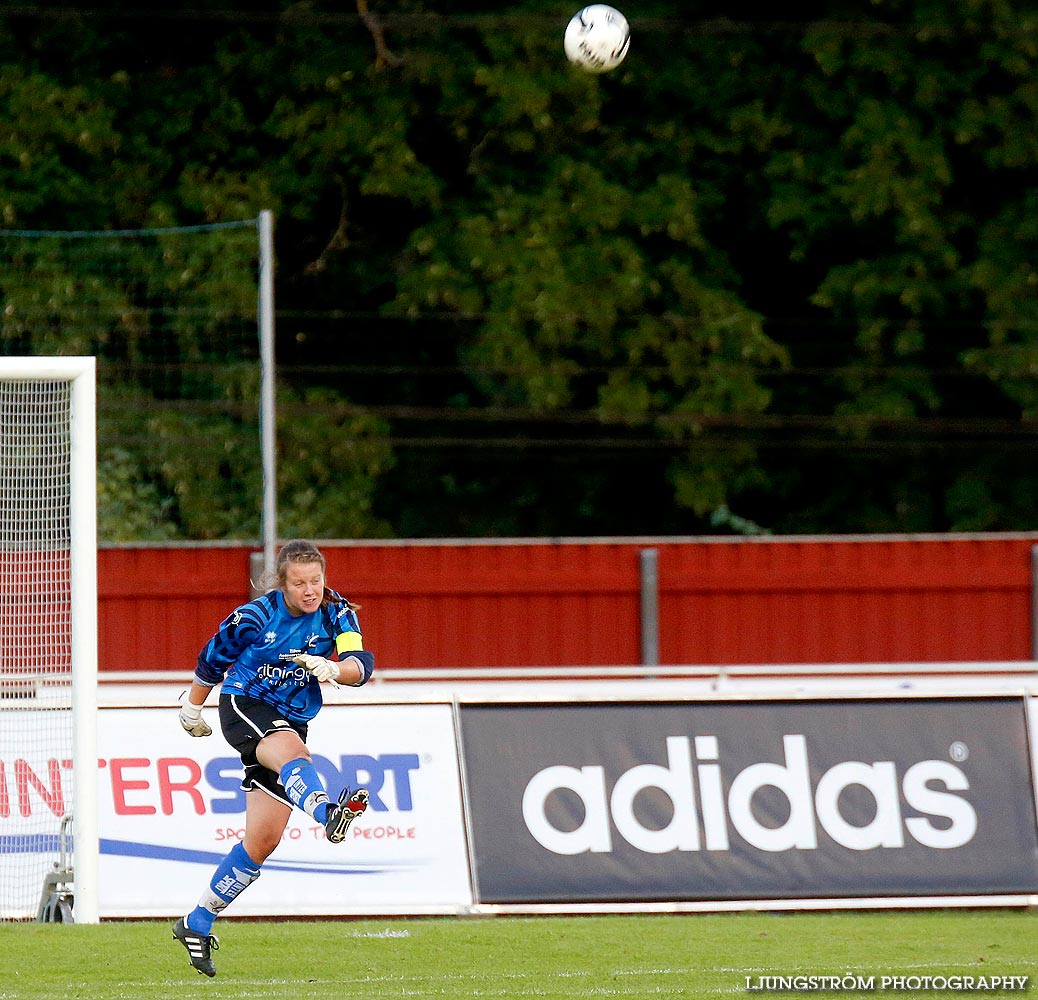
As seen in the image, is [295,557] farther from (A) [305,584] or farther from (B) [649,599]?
(B) [649,599]

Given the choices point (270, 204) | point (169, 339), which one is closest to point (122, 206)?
point (270, 204)

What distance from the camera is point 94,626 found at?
817cm

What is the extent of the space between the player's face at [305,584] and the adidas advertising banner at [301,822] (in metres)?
2.63

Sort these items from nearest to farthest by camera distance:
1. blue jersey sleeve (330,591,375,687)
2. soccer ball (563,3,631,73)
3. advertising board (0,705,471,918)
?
blue jersey sleeve (330,591,375,687)
advertising board (0,705,471,918)
soccer ball (563,3,631,73)

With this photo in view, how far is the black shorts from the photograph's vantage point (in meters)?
6.90

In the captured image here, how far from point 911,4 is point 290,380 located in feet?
34.1

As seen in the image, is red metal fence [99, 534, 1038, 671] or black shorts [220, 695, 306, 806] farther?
red metal fence [99, 534, 1038, 671]

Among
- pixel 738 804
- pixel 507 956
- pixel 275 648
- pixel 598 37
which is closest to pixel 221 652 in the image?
pixel 275 648

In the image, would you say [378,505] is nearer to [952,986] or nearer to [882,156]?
[882,156]

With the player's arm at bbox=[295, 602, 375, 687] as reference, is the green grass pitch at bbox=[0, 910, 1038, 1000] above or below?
below

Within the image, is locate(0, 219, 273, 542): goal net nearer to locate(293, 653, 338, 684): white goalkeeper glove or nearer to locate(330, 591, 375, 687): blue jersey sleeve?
locate(330, 591, 375, 687): blue jersey sleeve

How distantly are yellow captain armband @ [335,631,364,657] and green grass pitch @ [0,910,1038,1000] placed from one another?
127 cm

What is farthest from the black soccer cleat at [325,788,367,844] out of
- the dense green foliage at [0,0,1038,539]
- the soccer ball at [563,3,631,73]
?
the dense green foliage at [0,0,1038,539]

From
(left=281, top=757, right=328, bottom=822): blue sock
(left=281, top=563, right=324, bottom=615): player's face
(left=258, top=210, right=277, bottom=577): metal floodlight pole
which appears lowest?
(left=281, top=757, right=328, bottom=822): blue sock
